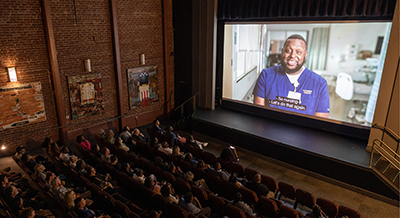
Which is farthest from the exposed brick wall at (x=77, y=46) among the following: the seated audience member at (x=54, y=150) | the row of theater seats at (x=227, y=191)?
the row of theater seats at (x=227, y=191)

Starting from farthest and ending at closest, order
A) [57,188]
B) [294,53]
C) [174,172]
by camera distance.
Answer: [294,53] < [174,172] < [57,188]

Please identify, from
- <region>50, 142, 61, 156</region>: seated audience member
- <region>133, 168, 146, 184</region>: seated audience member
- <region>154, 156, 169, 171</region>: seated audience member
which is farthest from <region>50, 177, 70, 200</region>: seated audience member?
<region>154, 156, 169, 171</region>: seated audience member

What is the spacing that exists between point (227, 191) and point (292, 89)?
466 cm

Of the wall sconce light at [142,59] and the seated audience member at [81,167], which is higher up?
the wall sconce light at [142,59]

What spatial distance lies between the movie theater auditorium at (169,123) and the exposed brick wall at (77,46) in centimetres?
4

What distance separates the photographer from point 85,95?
8656 mm

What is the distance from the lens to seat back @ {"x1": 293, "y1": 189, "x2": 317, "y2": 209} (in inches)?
206

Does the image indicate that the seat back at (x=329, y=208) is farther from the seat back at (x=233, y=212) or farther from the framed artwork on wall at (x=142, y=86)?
the framed artwork on wall at (x=142, y=86)

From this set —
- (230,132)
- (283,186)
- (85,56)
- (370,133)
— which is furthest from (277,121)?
(85,56)

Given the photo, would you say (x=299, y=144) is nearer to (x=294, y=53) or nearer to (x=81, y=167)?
(x=294, y=53)

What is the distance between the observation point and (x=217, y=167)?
5.89 m

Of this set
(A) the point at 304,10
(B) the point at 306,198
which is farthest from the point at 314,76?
(B) the point at 306,198

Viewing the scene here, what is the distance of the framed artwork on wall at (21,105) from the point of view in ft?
23.5

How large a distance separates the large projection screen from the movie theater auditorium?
116 millimetres
